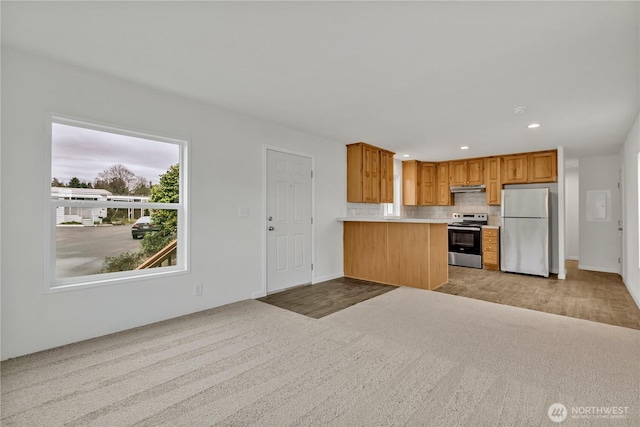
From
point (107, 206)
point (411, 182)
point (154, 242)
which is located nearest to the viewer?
point (107, 206)

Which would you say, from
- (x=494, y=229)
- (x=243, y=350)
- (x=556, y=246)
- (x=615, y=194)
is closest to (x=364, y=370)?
(x=243, y=350)

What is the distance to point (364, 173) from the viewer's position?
17.7ft

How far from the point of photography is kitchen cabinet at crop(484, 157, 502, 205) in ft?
20.4

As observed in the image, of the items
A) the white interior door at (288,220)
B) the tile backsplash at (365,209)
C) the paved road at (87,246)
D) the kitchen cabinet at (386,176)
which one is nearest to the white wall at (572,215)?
the kitchen cabinet at (386,176)

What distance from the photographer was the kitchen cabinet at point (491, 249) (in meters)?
6.04

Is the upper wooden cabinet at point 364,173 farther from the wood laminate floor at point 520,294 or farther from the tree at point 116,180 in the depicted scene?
the tree at point 116,180

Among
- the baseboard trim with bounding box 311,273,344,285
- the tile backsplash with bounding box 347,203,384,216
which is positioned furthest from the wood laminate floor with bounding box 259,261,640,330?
the tile backsplash with bounding box 347,203,384,216

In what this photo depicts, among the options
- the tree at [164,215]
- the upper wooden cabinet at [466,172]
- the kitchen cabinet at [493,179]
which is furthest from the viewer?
the upper wooden cabinet at [466,172]

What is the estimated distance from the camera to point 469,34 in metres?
2.07

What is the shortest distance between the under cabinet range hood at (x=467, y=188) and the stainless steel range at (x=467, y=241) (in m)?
0.55

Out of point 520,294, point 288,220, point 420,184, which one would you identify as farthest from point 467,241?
point 288,220

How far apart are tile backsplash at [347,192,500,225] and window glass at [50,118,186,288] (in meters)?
3.19

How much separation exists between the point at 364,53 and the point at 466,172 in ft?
17.3

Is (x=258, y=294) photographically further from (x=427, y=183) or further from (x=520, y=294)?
(x=427, y=183)
